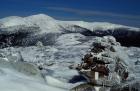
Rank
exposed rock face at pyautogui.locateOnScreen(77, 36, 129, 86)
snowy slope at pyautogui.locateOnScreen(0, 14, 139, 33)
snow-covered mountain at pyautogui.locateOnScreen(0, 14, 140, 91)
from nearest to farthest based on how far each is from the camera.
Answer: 1. snow-covered mountain at pyautogui.locateOnScreen(0, 14, 140, 91)
2. exposed rock face at pyautogui.locateOnScreen(77, 36, 129, 86)
3. snowy slope at pyautogui.locateOnScreen(0, 14, 139, 33)

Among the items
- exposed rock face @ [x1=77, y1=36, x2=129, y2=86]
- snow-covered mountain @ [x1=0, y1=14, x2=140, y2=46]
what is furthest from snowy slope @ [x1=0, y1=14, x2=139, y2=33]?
exposed rock face @ [x1=77, y1=36, x2=129, y2=86]

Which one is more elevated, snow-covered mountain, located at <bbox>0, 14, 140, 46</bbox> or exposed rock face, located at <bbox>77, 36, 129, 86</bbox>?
exposed rock face, located at <bbox>77, 36, 129, 86</bbox>

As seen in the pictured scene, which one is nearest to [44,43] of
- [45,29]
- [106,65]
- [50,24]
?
[45,29]

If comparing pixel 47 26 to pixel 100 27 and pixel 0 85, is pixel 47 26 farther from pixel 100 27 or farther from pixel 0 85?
pixel 0 85

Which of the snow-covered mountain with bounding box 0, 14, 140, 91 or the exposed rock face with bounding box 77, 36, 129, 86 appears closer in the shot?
the snow-covered mountain with bounding box 0, 14, 140, 91

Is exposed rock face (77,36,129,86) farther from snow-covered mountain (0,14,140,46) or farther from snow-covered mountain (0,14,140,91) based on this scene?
snow-covered mountain (0,14,140,46)

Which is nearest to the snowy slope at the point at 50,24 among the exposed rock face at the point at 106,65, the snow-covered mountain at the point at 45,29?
the snow-covered mountain at the point at 45,29

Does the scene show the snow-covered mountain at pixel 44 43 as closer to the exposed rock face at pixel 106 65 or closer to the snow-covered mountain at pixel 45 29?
the snow-covered mountain at pixel 45 29

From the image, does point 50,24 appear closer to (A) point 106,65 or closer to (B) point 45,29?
(B) point 45,29

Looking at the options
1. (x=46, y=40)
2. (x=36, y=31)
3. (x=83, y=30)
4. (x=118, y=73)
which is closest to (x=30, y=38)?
(x=46, y=40)
